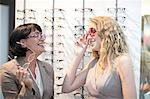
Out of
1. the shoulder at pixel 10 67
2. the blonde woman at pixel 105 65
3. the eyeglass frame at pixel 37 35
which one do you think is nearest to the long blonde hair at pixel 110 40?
Result: the blonde woman at pixel 105 65

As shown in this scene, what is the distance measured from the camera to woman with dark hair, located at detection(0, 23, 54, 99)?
4.16ft

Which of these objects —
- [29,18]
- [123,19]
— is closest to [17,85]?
[29,18]

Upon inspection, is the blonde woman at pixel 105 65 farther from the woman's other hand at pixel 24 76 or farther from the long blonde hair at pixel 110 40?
the woman's other hand at pixel 24 76

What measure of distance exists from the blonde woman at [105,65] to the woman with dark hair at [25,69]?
0.15 m

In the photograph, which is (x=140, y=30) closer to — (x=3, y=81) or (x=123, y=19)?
(x=123, y=19)

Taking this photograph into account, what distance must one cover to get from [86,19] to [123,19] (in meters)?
0.19

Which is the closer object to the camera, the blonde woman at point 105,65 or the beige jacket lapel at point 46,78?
Result: the blonde woman at point 105,65

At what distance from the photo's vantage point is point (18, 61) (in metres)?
1.31

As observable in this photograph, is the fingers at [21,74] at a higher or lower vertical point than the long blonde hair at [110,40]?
lower

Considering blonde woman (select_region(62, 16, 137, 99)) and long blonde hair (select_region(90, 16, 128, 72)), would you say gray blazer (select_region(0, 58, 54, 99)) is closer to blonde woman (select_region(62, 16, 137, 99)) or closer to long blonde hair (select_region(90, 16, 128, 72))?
blonde woman (select_region(62, 16, 137, 99))

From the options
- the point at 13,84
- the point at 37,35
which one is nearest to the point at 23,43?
the point at 37,35

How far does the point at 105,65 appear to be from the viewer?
1.25 m

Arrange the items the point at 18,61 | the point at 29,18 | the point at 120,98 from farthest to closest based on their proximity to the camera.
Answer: the point at 29,18 → the point at 18,61 → the point at 120,98

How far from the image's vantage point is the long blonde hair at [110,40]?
47.9 inches
